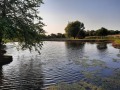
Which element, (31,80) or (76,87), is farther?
(31,80)

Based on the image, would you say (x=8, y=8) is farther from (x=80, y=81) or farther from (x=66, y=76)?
(x=80, y=81)

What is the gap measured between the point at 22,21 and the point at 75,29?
14129 cm

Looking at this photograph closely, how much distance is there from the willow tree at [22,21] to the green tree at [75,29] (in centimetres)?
13863

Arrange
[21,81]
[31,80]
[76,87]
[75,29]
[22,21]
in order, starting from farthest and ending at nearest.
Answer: [75,29], [22,21], [31,80], [21,81], [76,87]

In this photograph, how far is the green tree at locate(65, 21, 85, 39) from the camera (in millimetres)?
182500

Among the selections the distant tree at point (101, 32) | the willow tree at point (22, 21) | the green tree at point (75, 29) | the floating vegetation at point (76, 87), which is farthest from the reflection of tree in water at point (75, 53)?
the distant tree at point (101, 32)

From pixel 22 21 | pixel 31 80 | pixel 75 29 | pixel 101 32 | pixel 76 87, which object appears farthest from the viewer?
pixel 101 32

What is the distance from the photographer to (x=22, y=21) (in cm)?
4225

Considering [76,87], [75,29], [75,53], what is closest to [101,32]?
[75,29]

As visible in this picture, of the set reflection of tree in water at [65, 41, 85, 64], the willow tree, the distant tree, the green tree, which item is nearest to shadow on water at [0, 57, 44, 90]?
the willow tree

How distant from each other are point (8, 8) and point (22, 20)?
3190 mm

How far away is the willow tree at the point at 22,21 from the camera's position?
41.1 metres

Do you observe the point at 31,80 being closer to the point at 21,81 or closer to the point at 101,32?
the point at 21,81

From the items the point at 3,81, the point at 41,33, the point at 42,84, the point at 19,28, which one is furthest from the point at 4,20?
the point at 42,84
